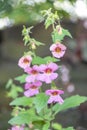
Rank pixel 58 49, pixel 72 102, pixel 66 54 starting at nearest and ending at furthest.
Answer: pixel 58 49 < pixel 72 102 < pixel 66 54

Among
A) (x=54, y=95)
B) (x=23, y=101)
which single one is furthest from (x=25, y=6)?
(x=54, y=95)

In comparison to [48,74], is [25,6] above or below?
above

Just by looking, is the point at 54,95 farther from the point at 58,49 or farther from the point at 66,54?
the point at 66,54

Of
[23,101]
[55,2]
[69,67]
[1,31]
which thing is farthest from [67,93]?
[1,31]

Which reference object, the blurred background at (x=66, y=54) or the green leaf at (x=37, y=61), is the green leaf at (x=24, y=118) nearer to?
the green leaf at (x=37, y=61)

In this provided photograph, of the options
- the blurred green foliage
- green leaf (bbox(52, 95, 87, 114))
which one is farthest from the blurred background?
green leaf (bbox(52, 95, 87, 114))

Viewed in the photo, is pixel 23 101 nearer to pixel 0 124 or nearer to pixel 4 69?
pixel 0 124

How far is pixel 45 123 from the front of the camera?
1.75m

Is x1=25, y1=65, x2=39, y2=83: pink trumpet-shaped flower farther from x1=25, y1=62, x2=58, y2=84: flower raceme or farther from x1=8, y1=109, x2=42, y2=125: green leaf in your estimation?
x1=8, y1=109, x2=42, y2=125: green leaf

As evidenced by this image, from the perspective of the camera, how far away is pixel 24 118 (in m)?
1.72

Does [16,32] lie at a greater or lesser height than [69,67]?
greater

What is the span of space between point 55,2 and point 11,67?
3.75 m

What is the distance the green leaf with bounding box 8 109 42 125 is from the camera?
1692 mm

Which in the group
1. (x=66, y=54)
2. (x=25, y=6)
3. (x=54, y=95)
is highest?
(x=66, y=54)
